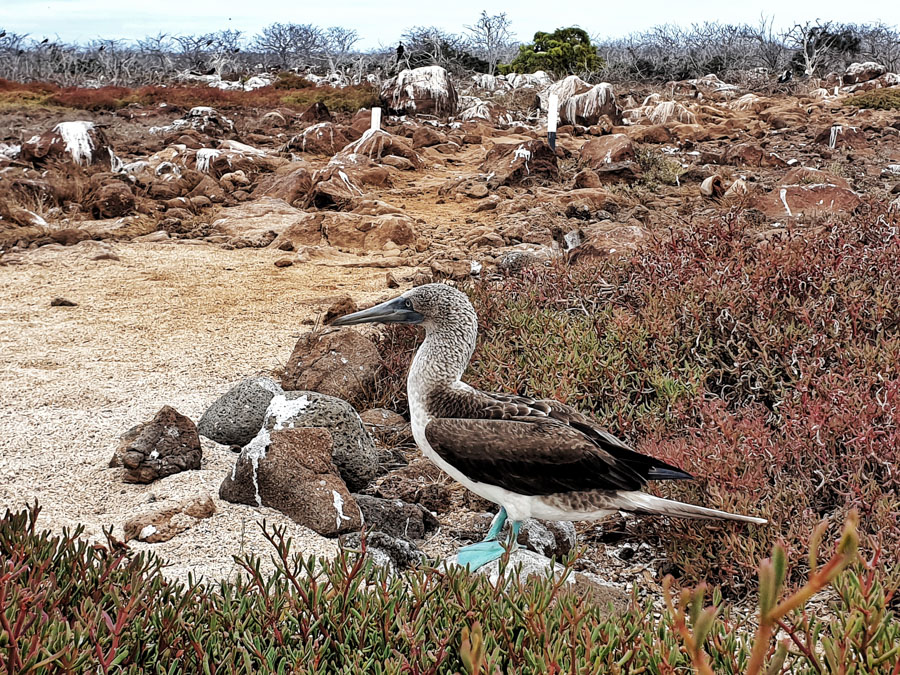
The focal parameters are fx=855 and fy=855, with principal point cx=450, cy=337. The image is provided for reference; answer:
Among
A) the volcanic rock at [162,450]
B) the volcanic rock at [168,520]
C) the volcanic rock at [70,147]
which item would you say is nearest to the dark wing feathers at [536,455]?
the volcanic rock at [168,520]

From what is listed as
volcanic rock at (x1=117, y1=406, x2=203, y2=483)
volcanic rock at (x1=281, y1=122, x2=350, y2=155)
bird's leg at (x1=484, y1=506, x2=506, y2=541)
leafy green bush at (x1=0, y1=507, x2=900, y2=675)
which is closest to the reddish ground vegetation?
volcanic rock at (x1=281, y1=122, x2=350, y2=155)

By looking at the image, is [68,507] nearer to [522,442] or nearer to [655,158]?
[522,442]

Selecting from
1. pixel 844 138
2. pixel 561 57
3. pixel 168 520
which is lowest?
pixel 168 520

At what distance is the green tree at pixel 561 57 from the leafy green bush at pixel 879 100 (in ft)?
38.9

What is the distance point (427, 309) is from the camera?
332 centimetres

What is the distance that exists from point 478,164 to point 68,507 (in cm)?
1346

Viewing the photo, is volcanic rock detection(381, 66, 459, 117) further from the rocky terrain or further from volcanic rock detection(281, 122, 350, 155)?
volcanic rock detection(281, 122, 350, 155)

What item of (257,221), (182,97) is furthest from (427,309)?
(182,97)

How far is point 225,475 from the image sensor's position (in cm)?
392

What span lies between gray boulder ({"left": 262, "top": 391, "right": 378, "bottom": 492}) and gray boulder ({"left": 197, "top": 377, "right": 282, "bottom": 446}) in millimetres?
430

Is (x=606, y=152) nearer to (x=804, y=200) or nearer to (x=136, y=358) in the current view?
(x=804, y=200)

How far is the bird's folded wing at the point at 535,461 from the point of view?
282cm

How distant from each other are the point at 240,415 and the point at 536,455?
205 cm

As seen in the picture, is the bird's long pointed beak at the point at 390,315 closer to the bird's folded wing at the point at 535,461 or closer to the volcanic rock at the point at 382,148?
the bird's folded wing at the point at 535,461
